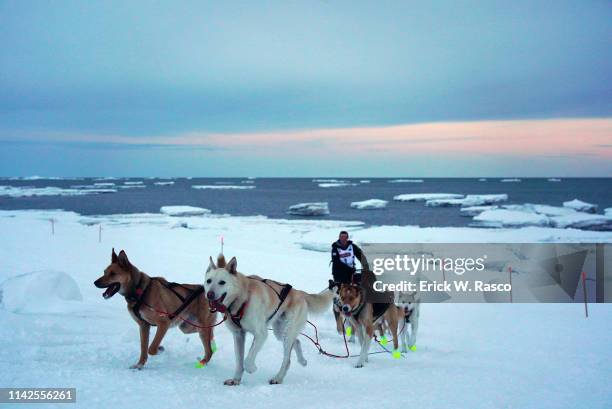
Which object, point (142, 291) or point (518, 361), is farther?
point (518, 361)

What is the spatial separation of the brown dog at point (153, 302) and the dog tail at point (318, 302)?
1.28m

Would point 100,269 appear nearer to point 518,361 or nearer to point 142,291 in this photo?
point 142,291

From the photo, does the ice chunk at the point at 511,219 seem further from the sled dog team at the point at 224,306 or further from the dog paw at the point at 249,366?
the dog paw at the point at 249,366

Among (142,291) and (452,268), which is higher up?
(142,291)

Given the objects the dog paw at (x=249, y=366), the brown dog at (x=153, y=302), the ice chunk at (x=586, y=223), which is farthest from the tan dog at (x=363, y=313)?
the ice chunk at (x=586, y=223)

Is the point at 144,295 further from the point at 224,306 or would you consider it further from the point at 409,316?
the point at 409,316

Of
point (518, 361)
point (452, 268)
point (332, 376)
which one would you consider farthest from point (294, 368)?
point (452, 268)

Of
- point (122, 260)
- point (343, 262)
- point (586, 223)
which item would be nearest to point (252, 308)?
point (122, 260)

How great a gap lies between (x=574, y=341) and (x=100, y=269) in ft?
37.2

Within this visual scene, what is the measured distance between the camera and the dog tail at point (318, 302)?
6.02m

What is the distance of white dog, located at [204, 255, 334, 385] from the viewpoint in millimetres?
5082

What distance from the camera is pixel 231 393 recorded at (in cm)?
491

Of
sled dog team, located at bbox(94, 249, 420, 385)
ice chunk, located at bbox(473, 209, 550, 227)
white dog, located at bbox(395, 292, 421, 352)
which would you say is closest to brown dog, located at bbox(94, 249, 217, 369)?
sled dog team, located at bbox(94, 249, 420, 385)

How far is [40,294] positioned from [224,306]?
15.1ft
